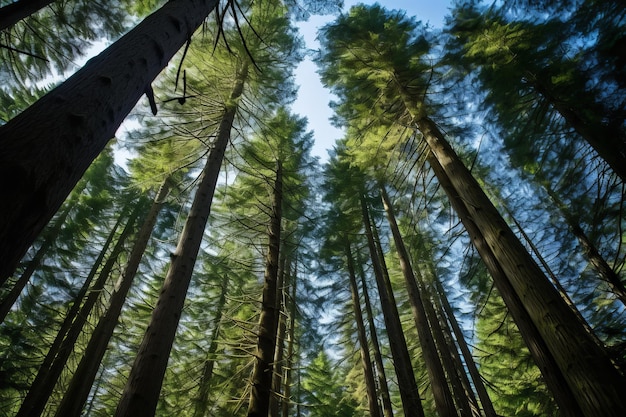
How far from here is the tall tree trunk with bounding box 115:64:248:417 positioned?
302cm

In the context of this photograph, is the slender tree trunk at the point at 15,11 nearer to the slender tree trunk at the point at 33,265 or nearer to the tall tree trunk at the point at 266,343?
the tall tree trunk at the point at 266,343

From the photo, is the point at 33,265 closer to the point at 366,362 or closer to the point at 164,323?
the point at 164,323

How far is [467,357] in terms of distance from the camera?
524 inches

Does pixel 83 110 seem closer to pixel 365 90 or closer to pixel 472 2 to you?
pixel 365 90

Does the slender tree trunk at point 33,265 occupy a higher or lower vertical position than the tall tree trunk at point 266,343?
higher

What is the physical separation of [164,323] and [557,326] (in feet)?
15.5

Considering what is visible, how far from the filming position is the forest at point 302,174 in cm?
220

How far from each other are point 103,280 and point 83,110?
36.9 ft

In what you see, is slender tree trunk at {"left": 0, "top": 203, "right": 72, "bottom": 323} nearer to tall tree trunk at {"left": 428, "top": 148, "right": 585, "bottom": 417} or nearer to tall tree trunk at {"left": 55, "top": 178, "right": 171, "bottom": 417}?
tall tree trunk at {"left": 55, "top": 178, "right": 171, "bottom": 417}

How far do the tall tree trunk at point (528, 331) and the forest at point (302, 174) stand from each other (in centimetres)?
3

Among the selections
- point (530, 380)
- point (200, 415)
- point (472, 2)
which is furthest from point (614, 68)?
point (530, 380)

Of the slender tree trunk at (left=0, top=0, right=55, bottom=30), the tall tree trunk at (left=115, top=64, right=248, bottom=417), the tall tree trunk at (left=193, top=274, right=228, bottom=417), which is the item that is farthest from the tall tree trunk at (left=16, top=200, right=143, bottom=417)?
the slender tree trunk at (left=0, top=0, right=55, bottom=30)

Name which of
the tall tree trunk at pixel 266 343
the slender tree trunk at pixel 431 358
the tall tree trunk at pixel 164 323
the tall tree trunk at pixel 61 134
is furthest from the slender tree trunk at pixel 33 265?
the slender tree trunk at pixel 431 358

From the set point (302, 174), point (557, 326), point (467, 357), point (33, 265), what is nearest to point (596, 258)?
point (557, 326)
